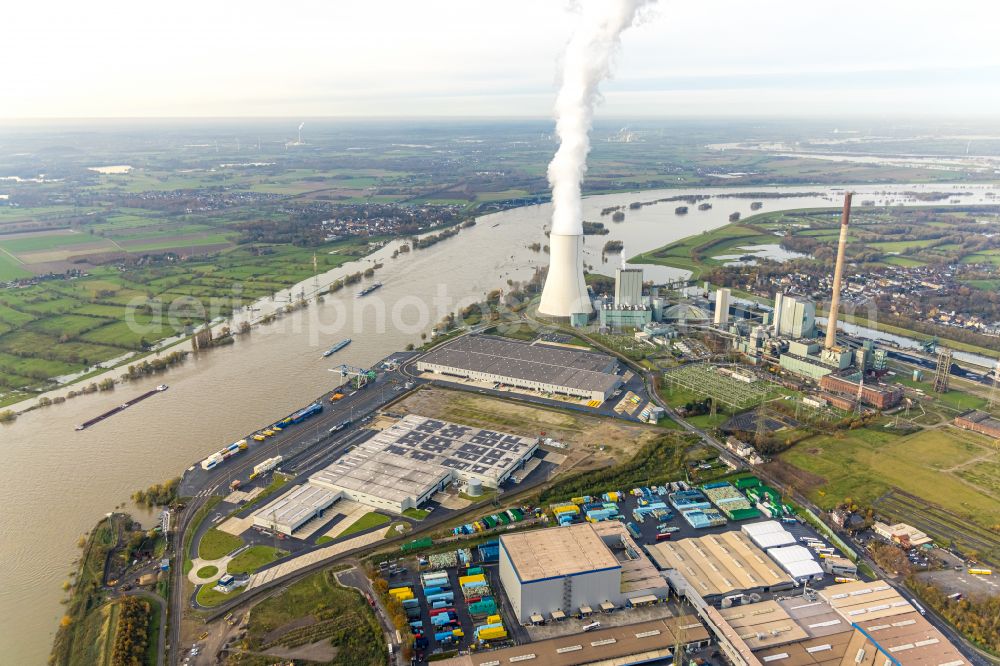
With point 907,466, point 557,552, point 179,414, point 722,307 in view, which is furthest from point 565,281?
point 557,552

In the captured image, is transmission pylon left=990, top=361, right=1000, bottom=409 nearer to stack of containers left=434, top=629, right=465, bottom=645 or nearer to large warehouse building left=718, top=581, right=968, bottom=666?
large warehouse building left=718, top=581, right=968, bottom=666

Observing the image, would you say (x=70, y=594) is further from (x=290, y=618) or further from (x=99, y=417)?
(x=99, y=417)

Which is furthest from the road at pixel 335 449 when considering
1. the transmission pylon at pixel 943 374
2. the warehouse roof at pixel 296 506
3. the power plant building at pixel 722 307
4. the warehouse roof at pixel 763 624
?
the transmission pylon at pixel 943 374

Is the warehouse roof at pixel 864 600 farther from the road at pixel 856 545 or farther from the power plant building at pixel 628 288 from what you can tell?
the power plant building at pixel 628 288

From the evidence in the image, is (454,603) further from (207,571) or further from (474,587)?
(207,571)

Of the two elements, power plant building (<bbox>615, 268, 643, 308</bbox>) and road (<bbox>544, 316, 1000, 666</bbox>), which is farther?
power plant building (<bbox>615, 268, 643, 308</bbox>)

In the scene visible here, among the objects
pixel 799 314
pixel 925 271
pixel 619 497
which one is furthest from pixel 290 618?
pixel 925 271

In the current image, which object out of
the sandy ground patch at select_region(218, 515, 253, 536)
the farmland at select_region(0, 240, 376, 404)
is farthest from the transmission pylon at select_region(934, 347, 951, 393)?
the farmland at select_region(0, 240, 376, 404)
